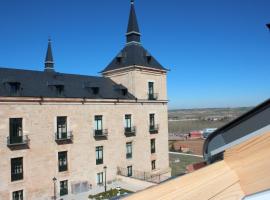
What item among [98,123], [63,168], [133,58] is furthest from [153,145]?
[63,168]

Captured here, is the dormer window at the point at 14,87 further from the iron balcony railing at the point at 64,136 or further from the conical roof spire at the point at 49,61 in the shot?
the conical roof spire at the point at 49,61

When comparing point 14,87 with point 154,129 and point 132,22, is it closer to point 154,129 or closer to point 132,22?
point 154,129

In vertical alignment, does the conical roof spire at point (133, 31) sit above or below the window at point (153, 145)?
above

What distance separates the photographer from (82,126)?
81.1 feet

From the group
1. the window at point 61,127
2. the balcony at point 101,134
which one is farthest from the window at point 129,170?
the window at point 61,127

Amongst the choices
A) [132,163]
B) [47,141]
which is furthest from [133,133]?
[47,141]

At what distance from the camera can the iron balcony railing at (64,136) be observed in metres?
23.0

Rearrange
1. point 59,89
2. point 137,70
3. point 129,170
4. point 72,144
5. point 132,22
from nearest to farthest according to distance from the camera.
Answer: point 72,144 → point 59,89 → point 129,170 → point 137,70 → point 132,22

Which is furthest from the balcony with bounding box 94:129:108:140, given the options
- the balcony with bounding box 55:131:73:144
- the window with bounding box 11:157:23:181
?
the window with bounding box 11:157:23:181

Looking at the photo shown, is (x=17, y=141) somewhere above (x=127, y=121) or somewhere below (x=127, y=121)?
below

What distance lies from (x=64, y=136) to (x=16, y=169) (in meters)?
4.27

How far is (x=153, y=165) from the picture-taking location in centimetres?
3091

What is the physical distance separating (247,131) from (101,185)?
24.8 m

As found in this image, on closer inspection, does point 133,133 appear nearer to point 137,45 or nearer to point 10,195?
point 137,45
